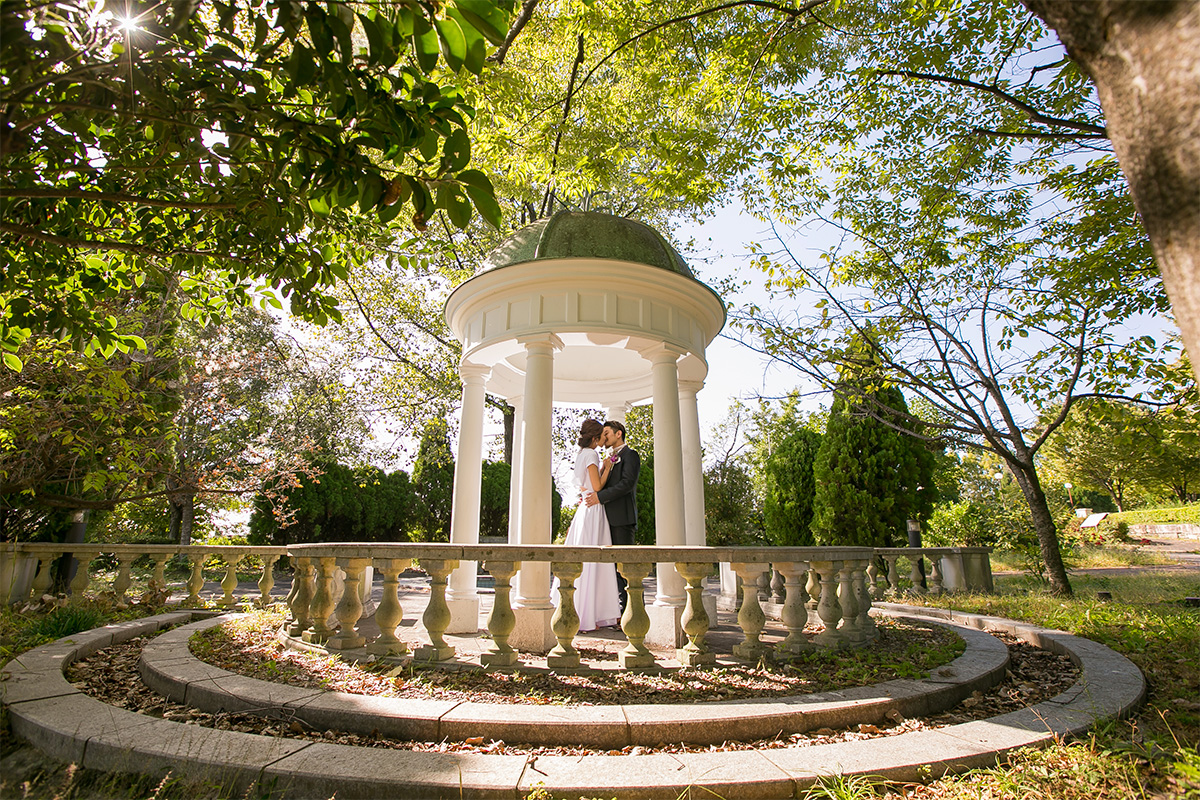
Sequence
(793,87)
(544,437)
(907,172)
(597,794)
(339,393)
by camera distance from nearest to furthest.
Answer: (597,794)
(544,437)
(793,87)
(907,172)
(339,393)

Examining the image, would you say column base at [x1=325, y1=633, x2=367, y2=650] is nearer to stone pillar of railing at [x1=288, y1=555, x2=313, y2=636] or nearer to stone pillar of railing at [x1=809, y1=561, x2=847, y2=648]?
stone pillar of railing at [x1=288, y1=555, x2=313, y2=636]

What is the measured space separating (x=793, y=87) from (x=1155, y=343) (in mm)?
6339

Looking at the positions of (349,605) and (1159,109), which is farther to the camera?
(349,605)

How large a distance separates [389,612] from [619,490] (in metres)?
3.13

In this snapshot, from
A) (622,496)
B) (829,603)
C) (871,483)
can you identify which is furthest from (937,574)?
(829,603)

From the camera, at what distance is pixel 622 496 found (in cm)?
730

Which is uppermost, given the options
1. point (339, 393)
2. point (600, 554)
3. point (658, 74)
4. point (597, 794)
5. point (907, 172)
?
point (658, 74)

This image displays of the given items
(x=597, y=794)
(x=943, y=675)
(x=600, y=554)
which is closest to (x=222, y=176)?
(x=600, y=554)

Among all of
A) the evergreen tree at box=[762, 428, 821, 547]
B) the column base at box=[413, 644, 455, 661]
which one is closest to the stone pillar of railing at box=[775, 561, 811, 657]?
the column base at box=[413, 644, 455, 661]

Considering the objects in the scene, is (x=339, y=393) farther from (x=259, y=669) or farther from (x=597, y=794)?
(x=597, y=794)

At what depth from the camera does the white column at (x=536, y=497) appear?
549 centimetres

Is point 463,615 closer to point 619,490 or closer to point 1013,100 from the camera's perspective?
point 619,490

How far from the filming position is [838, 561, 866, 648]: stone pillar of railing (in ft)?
17.0

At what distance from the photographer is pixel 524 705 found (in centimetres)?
366
